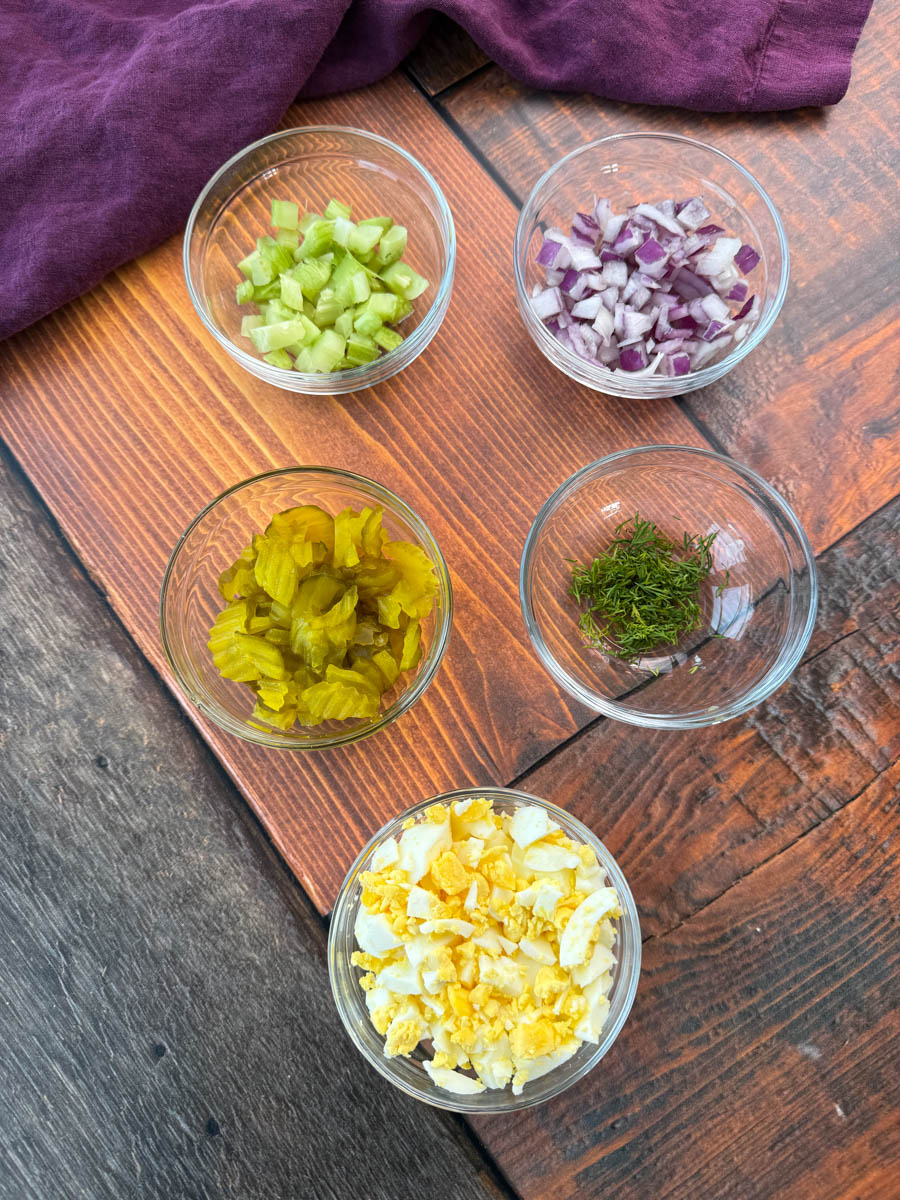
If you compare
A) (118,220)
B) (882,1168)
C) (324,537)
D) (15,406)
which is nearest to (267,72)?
(118,220)

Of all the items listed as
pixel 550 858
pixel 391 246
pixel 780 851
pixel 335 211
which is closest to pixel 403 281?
pixel 391 246

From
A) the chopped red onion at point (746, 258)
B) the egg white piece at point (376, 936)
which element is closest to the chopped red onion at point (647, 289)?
the chopped red onion at point (746, 258)

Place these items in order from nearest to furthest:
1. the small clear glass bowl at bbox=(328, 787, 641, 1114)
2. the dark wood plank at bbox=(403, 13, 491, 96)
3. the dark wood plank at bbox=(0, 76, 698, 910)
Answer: the small clear glass bowl at bbox=(328, 787, 641, 1114)
the dark wood plank at bbox=(0, 76, 698, 910)
the dark wood plank at bbox=(403, 13, 491, 96)

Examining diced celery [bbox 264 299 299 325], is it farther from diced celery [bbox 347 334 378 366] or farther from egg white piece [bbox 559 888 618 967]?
egg white piece [bbox 559 888 618 967]

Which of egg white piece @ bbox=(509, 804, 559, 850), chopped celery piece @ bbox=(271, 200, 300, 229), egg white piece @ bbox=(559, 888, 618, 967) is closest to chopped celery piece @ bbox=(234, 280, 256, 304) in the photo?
chopped celery piece @ bbox=(271, 200, 300, 229)

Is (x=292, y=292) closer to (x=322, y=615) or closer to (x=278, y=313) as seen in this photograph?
(x=278, y=313)

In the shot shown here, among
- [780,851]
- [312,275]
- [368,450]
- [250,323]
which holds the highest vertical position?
[312,275]

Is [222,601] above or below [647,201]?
below
